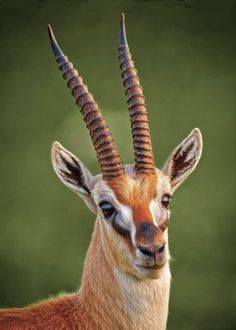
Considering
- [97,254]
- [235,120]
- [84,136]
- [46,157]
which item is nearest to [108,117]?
[84,136]

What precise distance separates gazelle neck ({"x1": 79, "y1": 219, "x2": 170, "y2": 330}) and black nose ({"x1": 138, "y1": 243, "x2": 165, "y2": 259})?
36 cm

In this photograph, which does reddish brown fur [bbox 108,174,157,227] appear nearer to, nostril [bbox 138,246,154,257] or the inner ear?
nostril [bbox 138,246,154,257]

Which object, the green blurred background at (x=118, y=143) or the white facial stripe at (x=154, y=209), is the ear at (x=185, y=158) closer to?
the white facial stripe at (x=154, y=209)

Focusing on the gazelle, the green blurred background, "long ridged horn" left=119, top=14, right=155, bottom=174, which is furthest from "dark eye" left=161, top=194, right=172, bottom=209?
the green blurred background

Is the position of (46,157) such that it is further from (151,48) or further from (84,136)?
(151,48)

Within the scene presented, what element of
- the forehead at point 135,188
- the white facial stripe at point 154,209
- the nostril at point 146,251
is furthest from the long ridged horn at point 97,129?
the nostril at point 146,251

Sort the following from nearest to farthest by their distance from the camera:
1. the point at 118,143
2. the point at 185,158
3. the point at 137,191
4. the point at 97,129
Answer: the point at 137,191, the point at 97,129, the point at 185,158, the point at 118,143

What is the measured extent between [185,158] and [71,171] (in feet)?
3.92

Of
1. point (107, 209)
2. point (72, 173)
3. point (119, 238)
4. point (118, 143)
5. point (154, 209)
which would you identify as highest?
point (118, 143)

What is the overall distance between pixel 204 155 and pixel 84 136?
303 centimetres

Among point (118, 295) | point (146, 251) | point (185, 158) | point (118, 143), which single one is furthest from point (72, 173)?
point (118, 143)

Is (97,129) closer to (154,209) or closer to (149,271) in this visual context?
(154,209)

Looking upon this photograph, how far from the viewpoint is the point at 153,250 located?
6.07 metres

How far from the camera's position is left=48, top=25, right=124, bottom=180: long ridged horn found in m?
6.89
